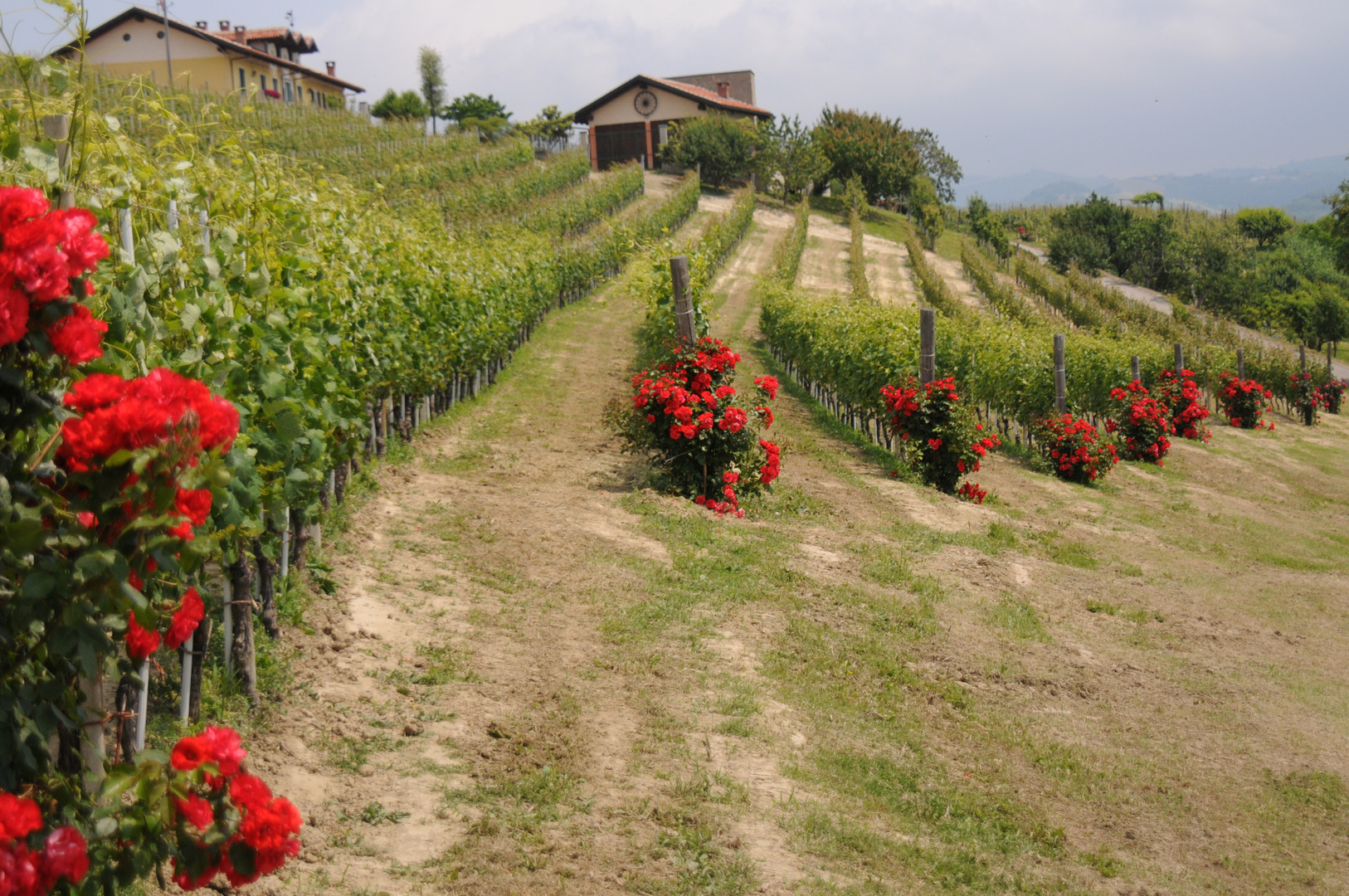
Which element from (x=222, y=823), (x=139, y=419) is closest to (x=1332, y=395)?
(x=222, y=823)

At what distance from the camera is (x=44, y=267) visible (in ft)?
6.10

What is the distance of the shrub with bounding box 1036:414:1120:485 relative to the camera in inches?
576

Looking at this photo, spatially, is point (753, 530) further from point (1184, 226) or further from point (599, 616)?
point (1184, 226)

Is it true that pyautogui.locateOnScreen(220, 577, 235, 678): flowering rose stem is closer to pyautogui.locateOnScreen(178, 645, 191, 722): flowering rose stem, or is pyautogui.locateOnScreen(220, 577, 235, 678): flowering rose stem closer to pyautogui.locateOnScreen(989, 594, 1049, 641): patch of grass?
pyautogui.locateOnScreen(178, 645, 191, 722): flowering rose stem

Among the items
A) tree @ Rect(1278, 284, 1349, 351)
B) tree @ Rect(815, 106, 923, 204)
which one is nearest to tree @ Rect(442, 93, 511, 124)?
tree @ Rect(815, 106, 923, 204)

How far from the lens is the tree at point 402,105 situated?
58188 millimetres

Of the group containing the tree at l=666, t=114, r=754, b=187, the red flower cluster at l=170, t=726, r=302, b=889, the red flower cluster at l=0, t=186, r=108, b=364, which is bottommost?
the red flower cluster at l=170, t=726, r=302, b=889

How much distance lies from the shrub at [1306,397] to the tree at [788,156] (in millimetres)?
30109

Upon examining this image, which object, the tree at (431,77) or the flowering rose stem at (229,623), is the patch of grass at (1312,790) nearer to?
the flowering rose stem at (229,623)

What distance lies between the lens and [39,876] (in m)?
1.85

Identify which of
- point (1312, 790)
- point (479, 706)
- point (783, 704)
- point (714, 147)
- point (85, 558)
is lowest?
point (1312, 790)

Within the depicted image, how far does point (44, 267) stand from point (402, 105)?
208 ft

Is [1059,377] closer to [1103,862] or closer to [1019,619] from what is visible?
[1019,619]

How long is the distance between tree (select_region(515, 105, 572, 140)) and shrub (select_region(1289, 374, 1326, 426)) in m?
37.8
